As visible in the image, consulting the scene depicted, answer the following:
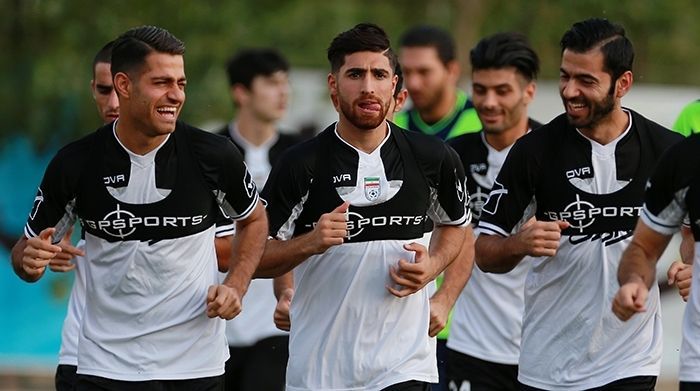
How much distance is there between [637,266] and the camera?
6.95m

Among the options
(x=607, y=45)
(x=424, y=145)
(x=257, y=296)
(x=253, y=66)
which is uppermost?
(x=253, y=66)

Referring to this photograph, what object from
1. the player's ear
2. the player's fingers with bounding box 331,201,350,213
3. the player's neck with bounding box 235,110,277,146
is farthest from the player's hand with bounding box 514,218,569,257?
the player's neck with bounding box 235,110,277,146

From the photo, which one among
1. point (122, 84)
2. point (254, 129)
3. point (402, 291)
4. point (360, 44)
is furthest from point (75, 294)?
point (254, 129)

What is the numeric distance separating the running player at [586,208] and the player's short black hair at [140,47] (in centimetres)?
176

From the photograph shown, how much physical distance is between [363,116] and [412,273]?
791 mm

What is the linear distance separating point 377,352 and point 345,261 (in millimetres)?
464

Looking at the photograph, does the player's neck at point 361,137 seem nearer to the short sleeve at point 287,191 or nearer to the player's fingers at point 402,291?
the short sleeve at point 287,191

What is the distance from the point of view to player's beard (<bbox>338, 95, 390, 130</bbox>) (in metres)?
7.94

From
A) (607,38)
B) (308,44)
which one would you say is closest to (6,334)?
(308,44)

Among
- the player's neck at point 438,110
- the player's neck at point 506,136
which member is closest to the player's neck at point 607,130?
the player's neck at point 506,136

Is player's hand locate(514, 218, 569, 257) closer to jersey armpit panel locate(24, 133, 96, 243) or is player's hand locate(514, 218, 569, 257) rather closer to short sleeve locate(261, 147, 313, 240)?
short sleeve locate(261, 147, 313, 240)

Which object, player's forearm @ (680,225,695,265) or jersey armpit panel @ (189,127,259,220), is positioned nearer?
player's forearm @ (680,225,695,265)

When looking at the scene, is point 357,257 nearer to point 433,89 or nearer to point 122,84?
point 122,84

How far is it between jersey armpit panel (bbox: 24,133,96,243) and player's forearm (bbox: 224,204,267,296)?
826mm
